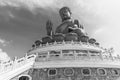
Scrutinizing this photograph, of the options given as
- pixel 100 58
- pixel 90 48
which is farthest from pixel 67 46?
pixel 100 58

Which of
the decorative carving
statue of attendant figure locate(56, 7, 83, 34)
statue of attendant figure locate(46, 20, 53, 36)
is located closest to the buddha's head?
statue of attendant figure locate(56, 7, 83, 34)

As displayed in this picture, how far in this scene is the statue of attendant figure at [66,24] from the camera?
30075mm

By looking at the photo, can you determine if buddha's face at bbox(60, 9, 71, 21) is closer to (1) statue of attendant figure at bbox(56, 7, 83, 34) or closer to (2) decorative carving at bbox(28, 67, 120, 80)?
(1) statue of attendant figure at bbox(56, 7, 83, 34)

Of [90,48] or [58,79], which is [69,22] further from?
[58,79]

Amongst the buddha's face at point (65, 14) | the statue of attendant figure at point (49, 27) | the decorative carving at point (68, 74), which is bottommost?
the decorative carving at point (68, 74)

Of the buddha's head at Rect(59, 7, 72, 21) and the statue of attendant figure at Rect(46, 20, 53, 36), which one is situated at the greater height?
the buddha's head at Rect(59, 7, 72, 21)

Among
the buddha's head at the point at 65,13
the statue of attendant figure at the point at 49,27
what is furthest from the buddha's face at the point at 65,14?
the statue of attendant figure at the point at 49,27

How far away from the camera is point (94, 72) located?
13500 mm

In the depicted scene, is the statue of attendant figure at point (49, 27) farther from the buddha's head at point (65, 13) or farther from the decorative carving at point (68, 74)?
the decorative carving at point (68, 74)

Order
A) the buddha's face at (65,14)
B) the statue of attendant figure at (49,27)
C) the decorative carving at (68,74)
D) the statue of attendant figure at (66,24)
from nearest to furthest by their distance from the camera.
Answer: the decorative carving at (68,74) < the statue of attendant figure at (66,24) < the statue of attendant figure at (49,27) < the buddha's face at (65,14)

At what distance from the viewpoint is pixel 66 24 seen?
3222 cm

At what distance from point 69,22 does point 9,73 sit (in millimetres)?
25167

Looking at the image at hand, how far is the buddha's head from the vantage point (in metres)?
36.3

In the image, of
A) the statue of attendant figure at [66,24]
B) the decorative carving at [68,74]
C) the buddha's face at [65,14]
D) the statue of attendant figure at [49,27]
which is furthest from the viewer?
the buddha's face at [65,14]
